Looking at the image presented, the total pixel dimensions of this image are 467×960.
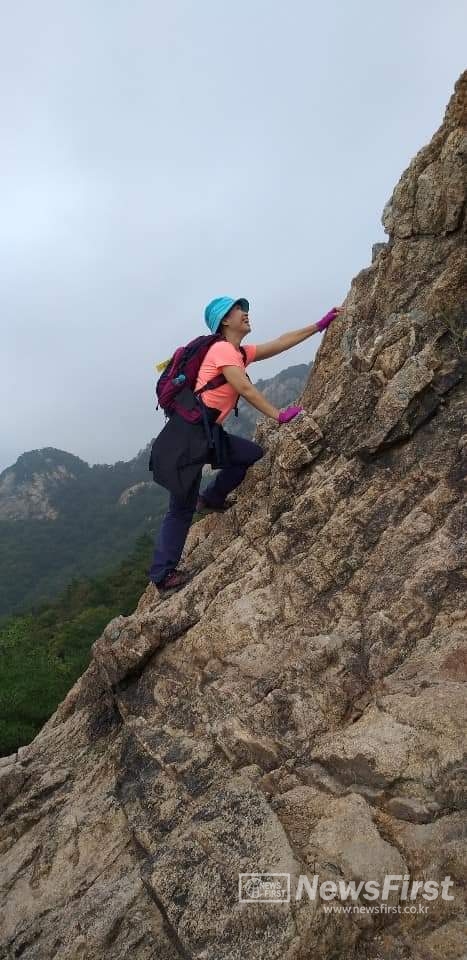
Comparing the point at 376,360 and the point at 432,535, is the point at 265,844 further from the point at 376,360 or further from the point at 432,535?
the point at 376,360

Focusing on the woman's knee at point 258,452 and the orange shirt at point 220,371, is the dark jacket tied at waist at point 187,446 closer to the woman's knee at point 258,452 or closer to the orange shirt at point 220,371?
the orange shirt at point 220,371

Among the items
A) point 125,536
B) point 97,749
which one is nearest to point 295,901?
point 97,749

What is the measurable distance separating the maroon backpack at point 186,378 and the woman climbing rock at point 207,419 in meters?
0.01

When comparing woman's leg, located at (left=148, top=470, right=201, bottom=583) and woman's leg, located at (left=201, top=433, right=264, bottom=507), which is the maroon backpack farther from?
woman's leg, located at (left=148, top=470, right=201, bottom=583)

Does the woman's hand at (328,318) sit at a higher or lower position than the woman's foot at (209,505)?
higher

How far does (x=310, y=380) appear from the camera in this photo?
855 centimetres

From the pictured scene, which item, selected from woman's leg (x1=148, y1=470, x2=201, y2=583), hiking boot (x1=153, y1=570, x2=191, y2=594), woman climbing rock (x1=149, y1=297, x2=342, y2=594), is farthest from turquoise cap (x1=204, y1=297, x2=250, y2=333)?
hiking boot (x1=153, y1=570, x2=191, y2=594)

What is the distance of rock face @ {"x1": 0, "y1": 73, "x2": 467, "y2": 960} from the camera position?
3.81 meters

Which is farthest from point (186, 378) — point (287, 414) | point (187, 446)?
point (287, 414)

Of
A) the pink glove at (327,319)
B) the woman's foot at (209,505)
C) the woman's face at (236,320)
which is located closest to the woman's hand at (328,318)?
the pink glove at (327,319)

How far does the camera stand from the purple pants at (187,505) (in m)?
7.23

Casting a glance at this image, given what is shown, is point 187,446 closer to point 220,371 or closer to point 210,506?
point 220,371

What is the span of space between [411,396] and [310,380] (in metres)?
Answer: 2.63

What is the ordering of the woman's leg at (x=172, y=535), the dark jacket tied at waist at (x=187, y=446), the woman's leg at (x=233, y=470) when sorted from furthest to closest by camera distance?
the woman's leg at (x=233, y=470)
the woman's leg at (x=172, y=535)
the dark jacket tied at waist at (x=187, y=446)
